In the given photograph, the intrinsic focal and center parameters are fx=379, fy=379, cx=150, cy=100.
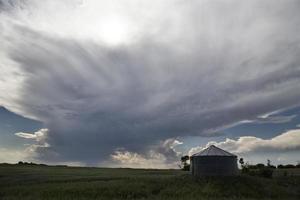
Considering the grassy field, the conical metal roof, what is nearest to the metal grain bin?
the conical metal roof

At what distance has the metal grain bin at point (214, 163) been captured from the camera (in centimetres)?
5828

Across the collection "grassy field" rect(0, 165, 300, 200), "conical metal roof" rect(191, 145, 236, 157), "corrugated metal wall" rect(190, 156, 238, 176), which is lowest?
"grassy field" rect(0, 165, 300, 200)

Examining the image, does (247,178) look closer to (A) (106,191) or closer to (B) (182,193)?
(B) (182,193)

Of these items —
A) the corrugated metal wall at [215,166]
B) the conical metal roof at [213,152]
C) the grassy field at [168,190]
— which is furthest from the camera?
the conical metal roof at [213,152]

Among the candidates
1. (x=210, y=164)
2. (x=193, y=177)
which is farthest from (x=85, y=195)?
(x=210, y=164)

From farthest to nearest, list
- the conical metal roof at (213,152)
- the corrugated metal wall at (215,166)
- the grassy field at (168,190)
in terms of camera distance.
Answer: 1. the conical metal roof at (213,152)
2. the corrugated metal wall at (215,166)
3. the grassy field at (168,190)

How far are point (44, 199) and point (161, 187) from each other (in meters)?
15.6

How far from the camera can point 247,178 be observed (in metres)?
55.0

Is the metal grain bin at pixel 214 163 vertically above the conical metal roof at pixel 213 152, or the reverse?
the conical metal roof at pixel 213 152

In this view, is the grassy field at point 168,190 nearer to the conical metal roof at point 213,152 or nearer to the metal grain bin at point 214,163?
the metal grain bin at point 214,163

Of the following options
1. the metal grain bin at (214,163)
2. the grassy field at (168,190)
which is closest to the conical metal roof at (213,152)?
the metal grain bin at (214,163)

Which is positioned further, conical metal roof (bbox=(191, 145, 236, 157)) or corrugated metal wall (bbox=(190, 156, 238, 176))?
conical metal roof (bbox=(191, 145, 236, 157))

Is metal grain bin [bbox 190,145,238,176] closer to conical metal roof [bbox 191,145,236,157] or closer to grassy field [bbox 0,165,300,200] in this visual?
conical metal roof [bbox 191,145,236,157]

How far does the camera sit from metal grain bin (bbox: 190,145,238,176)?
5828 centimetres
